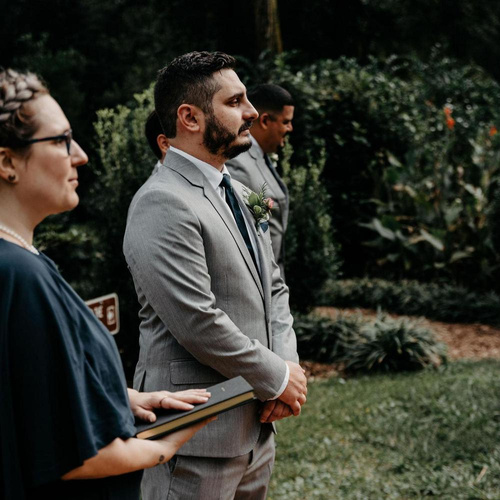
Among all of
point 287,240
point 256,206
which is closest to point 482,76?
point 287,240

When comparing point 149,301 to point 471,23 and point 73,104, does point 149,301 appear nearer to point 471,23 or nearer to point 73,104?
point 73,104

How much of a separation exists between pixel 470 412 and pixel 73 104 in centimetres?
924

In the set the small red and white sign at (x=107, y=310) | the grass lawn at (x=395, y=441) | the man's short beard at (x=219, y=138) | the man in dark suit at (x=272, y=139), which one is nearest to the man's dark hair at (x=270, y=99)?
the man in dark suit at (x=272, y=139)

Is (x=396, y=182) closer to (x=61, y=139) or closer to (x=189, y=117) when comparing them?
(x=189, y=117)

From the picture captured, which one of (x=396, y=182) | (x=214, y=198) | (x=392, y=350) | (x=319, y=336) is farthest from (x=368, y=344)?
(x=214, y=198)

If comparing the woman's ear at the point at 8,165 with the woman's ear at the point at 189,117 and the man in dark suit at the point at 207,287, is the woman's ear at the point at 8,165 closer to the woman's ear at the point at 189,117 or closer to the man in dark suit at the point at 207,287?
the man in dark suit at the point at 207,287

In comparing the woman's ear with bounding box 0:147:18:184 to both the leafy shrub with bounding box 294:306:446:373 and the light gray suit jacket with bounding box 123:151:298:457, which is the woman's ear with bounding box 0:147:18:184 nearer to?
the light gray suit jacket with bounding box 123:151:298:457

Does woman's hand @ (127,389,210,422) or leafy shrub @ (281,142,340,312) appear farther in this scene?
leafy shrub @ (281,142,340,312)

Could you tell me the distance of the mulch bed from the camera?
25.0 feet

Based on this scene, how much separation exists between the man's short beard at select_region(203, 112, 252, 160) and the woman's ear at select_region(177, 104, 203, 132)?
0.03m

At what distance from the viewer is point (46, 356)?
1466mm

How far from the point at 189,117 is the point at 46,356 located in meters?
1.18

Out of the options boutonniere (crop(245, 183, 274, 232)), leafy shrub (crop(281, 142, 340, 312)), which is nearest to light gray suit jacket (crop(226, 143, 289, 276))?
leafy shrub (crop(281, 142, 340, 312))

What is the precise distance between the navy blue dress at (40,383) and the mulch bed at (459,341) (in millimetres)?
5995
